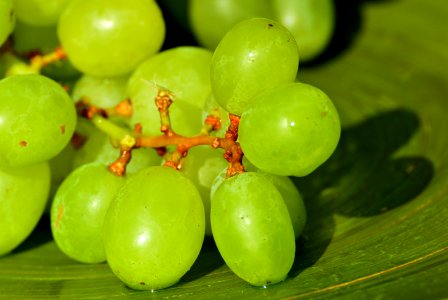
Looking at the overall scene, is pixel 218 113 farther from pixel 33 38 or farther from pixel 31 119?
pixel 33 38

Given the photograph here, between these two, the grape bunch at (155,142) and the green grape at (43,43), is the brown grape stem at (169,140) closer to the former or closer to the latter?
the grape bunch at (155,142)

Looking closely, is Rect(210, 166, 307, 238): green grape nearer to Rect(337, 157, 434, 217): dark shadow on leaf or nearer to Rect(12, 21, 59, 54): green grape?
Rect(337, 157, 434, 217): dark shadow on leaf

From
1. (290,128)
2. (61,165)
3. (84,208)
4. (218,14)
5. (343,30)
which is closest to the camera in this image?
(290,128)

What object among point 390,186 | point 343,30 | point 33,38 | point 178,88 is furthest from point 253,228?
point 343,30

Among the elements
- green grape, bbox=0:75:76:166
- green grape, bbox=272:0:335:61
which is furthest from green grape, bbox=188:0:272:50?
green grape, bbox=0:75:76:166

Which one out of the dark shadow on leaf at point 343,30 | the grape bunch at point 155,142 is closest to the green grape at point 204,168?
the grape bunch at point 155,142

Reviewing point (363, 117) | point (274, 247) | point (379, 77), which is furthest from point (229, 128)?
point (379, 77)
